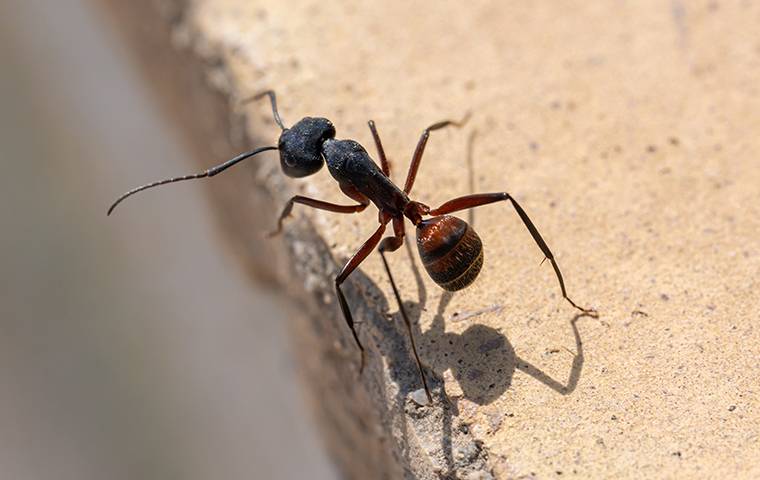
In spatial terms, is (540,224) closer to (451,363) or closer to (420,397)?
(451,363)

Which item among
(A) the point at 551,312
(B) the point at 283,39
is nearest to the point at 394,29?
(B) the point at 283,39

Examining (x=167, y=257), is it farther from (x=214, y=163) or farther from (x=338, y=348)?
(x=338, y=348)

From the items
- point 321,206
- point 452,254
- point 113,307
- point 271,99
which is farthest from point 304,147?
point 113,307

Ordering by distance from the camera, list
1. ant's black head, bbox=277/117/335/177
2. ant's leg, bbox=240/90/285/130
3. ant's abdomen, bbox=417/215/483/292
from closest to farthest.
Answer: ant's abdomen, bbox=417/215/483/292
ant's black head, bbox=277/117/335/177
ant's leg, bbox=240/90/285/130

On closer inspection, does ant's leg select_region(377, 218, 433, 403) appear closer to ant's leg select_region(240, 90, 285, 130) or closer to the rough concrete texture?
the rough concrete texture

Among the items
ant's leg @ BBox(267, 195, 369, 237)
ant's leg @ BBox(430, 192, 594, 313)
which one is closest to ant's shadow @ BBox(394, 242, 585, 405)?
ant's leg @ BBox(430, 192, 594, 313)

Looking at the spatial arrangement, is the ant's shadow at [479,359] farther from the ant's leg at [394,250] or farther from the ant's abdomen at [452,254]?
the ant's abdomen at [452,254]
